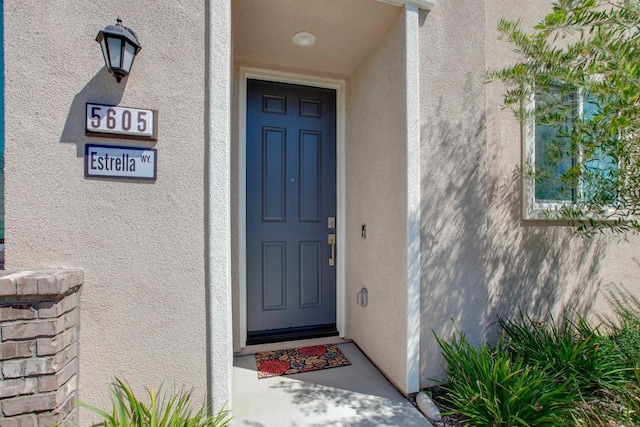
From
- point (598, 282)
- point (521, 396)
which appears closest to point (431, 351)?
point (521, 396)

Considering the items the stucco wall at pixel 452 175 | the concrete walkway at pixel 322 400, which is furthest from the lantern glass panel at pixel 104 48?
the concrete walkway at pixel 322 400

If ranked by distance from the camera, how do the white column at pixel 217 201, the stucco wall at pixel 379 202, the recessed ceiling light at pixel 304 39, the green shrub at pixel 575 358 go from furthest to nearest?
the recessed ceiling light at pixel 304 39 < the stucco wall at pixel 379 202 < the green shrub at pixel 575 358 < the white column at pixel 217 201

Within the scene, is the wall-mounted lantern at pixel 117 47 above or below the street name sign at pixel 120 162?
above

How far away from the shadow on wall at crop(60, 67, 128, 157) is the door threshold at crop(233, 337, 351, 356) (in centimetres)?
217

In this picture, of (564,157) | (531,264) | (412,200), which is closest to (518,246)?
(531,264)

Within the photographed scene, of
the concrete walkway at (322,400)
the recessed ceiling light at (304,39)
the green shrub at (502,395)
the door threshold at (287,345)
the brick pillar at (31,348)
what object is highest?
the recessed ceiling light at (304,39)

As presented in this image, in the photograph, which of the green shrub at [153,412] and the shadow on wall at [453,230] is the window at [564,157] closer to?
the shadow on wall at [453,230]

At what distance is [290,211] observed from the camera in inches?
124

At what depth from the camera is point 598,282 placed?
10.6ft

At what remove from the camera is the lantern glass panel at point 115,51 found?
1569 mm

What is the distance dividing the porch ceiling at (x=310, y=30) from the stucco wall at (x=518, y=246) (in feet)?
4.31

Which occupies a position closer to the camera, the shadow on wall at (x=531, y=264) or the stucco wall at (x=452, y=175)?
the stucco wall at (x=452, y=175)

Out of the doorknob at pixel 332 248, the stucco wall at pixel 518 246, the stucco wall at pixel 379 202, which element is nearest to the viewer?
the stucco wall at pixel 379 202

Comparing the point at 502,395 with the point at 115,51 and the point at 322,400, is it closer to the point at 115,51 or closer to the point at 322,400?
the point at 322,400
